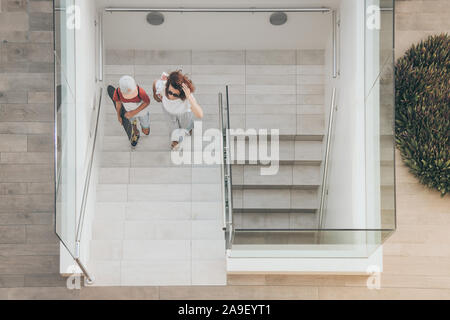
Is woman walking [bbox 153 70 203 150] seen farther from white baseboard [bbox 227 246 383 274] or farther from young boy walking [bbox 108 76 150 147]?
white baseboard [bbox 227 246 383 274]

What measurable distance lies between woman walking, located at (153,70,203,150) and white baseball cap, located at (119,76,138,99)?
0.17 m

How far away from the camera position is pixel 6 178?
5.78 metres

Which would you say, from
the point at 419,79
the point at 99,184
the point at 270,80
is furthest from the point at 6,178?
the point at 419,79

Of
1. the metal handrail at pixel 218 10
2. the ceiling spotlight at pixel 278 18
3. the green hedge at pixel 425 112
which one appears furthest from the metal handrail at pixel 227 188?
the green hedge at pixel 425 112

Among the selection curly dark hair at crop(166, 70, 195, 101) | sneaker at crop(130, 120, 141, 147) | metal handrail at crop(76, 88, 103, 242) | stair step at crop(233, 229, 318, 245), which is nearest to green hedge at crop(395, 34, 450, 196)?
stair step at crop(233, 229, 318, 245)

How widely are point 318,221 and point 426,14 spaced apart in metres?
2.28

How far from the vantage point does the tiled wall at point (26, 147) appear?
219 inches

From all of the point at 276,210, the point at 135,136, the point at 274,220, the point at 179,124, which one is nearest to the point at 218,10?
the point at 179,124

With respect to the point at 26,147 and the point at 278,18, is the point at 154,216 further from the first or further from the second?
the point at 278,18

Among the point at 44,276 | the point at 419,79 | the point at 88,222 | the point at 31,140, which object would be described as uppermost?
the point at 419,79

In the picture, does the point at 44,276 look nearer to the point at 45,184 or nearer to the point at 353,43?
the point at 45,184

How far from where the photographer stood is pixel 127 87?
17.8ft

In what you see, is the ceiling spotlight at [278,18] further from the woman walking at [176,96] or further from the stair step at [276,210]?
the stair step at [276,210]

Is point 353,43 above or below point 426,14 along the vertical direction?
below
